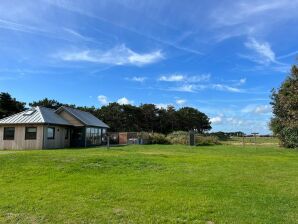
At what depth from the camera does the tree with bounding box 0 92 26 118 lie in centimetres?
4756

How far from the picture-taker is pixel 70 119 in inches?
1478

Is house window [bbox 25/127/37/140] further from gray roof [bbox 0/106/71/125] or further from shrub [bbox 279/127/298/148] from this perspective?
shrub [bbox 279/127/298/148]

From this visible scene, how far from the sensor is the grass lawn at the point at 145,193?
23.3 feet

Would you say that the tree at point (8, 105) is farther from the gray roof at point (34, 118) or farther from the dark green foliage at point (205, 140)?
the dark green foliage at point (205, 140)

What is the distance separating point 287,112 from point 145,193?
2439 centimetres

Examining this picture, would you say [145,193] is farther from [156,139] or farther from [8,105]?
[8,105]

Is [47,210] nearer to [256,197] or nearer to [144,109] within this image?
[256,197]

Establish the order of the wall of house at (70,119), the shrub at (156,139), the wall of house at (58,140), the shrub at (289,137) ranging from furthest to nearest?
the shrub at (156,139), the wall of house at (70,119), the shrub at (289,137), the wall of house at (58,140)

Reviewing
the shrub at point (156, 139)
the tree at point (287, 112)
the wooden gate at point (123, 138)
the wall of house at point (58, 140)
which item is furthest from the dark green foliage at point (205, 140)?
the wall of house at point (58, 140)

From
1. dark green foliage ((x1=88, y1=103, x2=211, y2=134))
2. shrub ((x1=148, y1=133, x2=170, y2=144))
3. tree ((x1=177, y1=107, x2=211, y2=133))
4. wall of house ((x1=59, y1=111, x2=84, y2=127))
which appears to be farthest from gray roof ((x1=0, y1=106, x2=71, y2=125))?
tree ((x1=177, y1=107, x2=211, y2=133))

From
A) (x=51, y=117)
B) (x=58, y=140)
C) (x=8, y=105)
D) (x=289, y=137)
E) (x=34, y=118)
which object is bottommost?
(x=58, y=140)

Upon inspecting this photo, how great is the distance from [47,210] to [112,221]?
5.27 feet

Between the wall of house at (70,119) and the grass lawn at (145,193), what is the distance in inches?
898

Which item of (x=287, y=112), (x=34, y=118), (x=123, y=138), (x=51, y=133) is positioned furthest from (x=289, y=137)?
(x=34, y=118)
